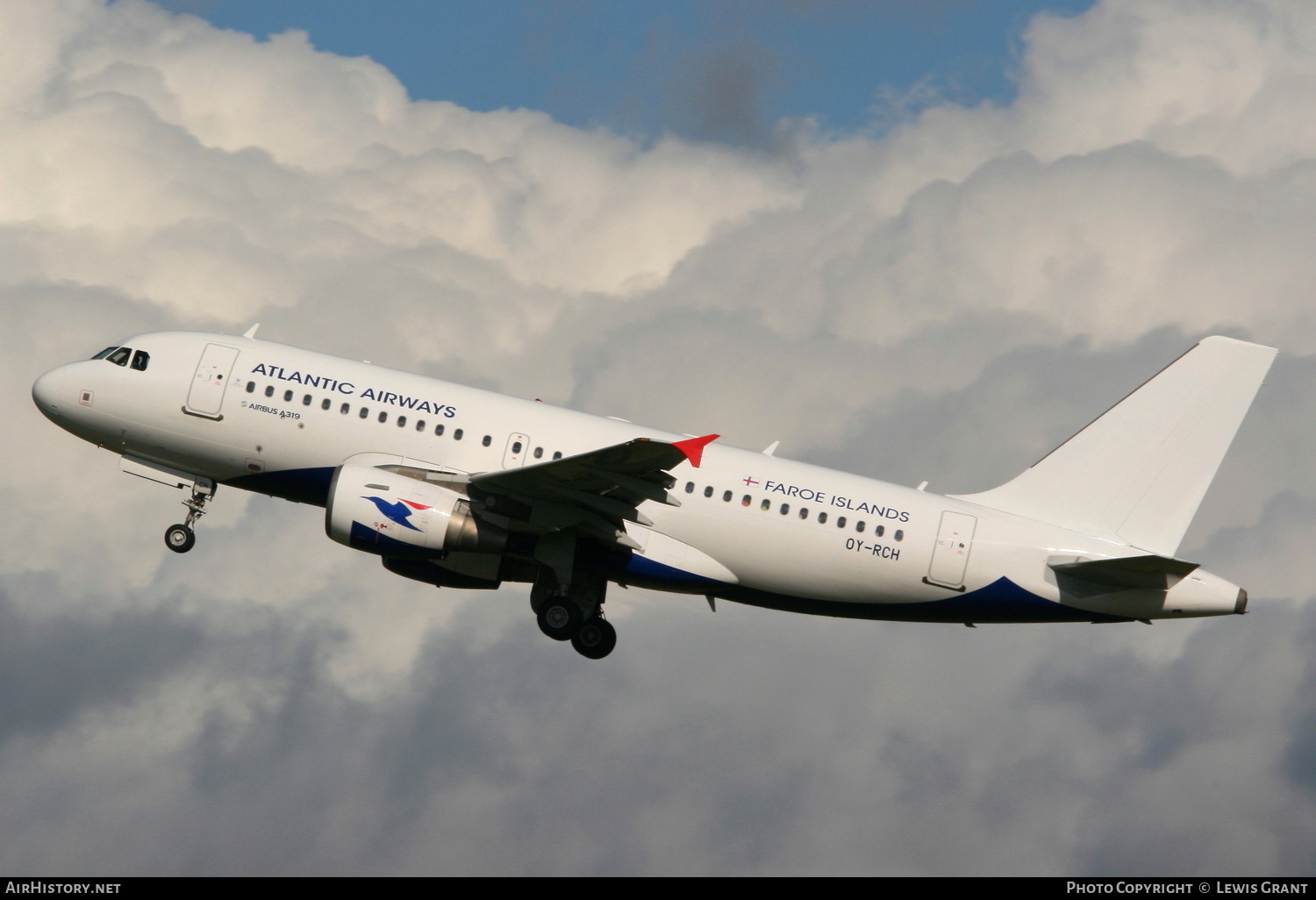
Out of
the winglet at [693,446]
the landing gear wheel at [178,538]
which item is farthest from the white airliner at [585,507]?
the winglet at [693,446]

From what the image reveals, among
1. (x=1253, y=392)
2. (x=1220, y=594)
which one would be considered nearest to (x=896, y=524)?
(x=1220, y=594)

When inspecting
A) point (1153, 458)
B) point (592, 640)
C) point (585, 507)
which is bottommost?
point (592, 640)

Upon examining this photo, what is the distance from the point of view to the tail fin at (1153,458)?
33844 mm

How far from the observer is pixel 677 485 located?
1271 inches

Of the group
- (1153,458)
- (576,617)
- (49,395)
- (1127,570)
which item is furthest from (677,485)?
(49,395)

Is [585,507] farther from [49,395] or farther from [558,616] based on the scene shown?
[49,395]

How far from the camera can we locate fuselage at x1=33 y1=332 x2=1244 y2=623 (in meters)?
32.0

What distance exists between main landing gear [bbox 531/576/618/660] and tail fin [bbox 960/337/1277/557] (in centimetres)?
1011

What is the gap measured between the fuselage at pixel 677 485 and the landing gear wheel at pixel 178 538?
175cm

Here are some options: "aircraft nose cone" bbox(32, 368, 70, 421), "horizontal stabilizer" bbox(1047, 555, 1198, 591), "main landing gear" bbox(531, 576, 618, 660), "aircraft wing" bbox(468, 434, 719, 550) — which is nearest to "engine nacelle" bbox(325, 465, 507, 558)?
"aircraft wing" bbox(468, 434, 719, 550)

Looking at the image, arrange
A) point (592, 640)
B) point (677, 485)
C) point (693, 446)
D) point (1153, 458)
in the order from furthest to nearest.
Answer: point (1153, 458) < point (592, 640) < point (677, 485) < point (693, 446)

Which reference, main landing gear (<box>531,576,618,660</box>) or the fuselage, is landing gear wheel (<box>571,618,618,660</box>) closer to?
main landing gear (<box>531,576,618,660</box>)

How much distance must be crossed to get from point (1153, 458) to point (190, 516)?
24728 mm
